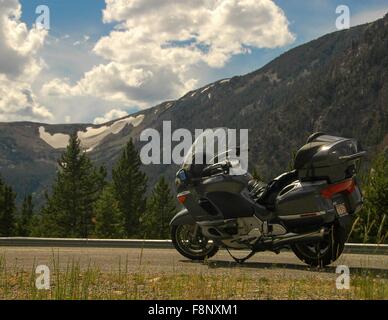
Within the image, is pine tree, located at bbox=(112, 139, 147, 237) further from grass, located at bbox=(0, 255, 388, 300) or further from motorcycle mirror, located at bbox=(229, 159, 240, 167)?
grass, located at bbox=(0, 255, 388, 300)

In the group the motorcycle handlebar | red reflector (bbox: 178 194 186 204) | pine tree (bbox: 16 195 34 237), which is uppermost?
the motorcycle handlebar

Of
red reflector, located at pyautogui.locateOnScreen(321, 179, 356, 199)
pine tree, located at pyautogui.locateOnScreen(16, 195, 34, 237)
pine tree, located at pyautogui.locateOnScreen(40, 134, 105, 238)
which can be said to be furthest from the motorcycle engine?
pine tree, located at pyautogui.locateOnScreen(16, 195, 34, 237)

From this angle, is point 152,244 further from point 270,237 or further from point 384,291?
point 384,291

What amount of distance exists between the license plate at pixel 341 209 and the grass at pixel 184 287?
1.25 m

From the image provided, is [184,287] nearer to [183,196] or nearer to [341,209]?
[341,209]

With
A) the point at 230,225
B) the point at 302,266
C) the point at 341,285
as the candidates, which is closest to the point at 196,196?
the point at 230,225

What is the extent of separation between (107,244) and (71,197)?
3955 centimetres

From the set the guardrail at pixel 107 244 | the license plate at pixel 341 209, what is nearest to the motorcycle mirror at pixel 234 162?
the license plate at pixel 341 209

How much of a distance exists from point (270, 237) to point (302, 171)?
1.15m

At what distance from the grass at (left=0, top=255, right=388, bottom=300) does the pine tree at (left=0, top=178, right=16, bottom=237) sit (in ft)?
169

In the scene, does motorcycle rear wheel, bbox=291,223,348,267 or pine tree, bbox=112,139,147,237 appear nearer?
motorcycle rear wheel, bbox=291,223,348,267

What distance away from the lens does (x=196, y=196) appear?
929cm

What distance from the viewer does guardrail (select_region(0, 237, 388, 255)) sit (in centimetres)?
1148

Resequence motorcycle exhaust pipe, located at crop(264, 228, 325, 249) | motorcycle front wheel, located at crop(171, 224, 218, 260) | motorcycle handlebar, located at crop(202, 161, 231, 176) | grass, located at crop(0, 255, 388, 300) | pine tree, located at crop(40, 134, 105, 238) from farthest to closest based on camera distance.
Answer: pine tree, located at crop(40, 134, 105, 238) < motorcycle front wheel, located at crop(171, 224, 218, 260) < motorcycle handlebar, located at crop(202, 161, 231, 176) < motorcycle exhaust pipe, located at crop(264, 228, 325, 249) < grass, located at crop(0, 255, 388, 300)
